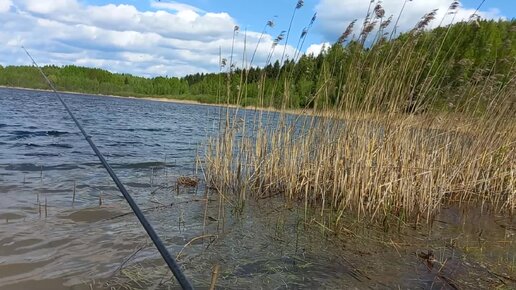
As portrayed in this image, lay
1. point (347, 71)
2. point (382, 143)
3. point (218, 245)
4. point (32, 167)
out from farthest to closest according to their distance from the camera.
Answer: point (32, 167)
point (347, 71)
point (382, 143)
point (218, 245)

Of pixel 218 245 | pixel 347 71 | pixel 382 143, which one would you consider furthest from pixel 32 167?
pixel 382 143

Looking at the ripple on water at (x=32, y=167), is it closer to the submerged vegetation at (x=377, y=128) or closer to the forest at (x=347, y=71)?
the forest at (x=347, y=71)

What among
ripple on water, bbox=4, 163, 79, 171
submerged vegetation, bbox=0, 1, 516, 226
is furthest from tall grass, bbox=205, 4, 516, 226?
ripple on water, bbox=4, 163, 79, 171

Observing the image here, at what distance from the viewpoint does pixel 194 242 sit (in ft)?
13.2

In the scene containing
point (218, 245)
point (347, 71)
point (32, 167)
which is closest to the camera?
point (218, 245)

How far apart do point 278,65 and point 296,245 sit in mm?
2952

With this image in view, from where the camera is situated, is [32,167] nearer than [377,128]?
No

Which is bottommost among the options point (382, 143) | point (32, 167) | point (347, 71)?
point (32, 167)

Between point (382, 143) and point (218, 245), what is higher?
point (382, 143)

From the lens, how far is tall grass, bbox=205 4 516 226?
200 inches

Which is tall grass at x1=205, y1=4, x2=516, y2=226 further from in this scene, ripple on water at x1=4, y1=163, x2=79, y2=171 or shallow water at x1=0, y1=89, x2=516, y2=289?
ripple on water at x1=4, y1=163, x2=79, y2=171

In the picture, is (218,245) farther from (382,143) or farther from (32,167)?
(32,167)

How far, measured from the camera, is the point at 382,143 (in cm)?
510

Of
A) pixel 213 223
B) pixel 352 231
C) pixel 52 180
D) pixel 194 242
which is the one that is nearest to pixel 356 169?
pixel 352 231
